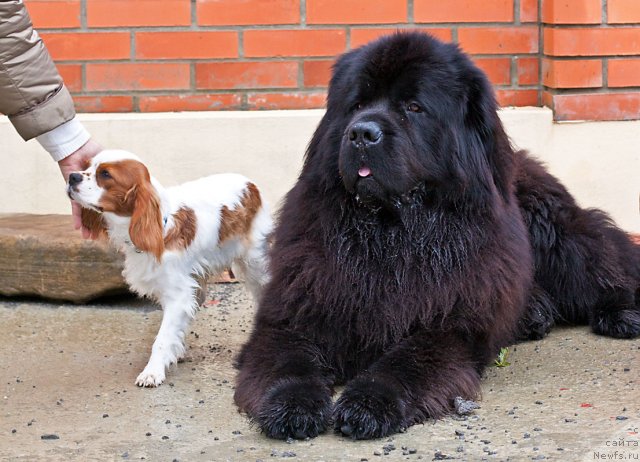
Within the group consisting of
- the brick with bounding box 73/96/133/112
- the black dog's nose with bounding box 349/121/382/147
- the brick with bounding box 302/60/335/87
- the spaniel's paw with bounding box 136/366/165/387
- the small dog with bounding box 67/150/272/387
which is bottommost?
the spaniel's paw with bounding box 136/366/165/387

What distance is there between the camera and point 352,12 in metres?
5.44

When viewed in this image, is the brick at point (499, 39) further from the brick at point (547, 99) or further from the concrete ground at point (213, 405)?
the concrete ground at point (213, 405)

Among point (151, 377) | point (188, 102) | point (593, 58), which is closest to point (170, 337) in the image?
point (151, 377)

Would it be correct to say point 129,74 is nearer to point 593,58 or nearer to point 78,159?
point 78,159

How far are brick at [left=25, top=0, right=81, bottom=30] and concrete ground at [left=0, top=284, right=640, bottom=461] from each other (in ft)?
5.23

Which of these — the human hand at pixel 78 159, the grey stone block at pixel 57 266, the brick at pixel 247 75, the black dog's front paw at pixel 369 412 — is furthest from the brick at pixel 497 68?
the black dog's front paw at pixel 369 412

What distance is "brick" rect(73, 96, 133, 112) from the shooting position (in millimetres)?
5469

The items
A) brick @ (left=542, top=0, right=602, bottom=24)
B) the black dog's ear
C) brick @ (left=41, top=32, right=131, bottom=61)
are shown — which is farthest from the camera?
brick @ (left=41, top=32, right=131, bottom=61)

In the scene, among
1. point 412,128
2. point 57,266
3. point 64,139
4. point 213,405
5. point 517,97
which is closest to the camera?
point 412,128

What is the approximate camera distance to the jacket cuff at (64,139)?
373 centimetres

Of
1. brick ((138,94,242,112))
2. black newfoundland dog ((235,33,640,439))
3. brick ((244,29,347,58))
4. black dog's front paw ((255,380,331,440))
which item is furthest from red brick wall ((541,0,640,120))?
black dog's front paw ((255,380,331,440))

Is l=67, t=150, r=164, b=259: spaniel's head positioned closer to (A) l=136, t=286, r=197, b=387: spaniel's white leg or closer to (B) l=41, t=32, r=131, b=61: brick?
(A) l=136, t=286, r=197, b=387: spaniel's white leg

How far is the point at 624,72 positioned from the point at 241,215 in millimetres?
2363

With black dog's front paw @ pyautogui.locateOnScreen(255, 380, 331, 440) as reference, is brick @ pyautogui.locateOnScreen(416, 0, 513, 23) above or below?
above
